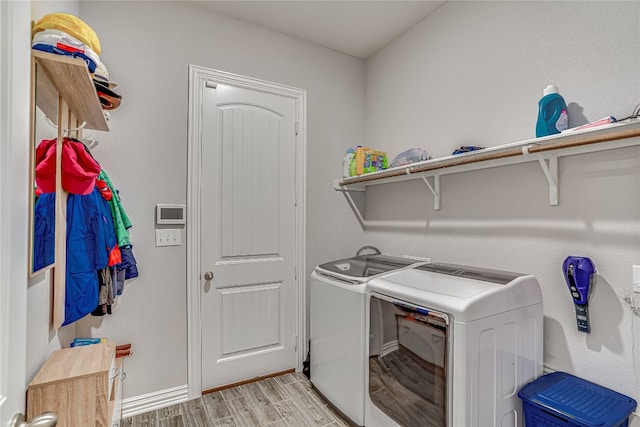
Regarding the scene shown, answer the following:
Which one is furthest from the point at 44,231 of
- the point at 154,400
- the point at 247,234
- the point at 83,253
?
the point at 154,400

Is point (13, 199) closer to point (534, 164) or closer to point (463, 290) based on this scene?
point (463, 290)

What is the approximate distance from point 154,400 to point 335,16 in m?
3.06

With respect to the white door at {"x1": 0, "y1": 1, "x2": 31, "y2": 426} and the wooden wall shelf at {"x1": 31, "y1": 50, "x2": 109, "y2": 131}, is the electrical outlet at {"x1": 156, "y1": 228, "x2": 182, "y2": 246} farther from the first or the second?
the white door at {"x1": 0, "y1": 1, "x2": 31, "y2": 426}

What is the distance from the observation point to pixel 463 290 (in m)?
1.53

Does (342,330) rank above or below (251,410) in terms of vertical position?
above

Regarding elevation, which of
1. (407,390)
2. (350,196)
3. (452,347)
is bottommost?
(407,390)

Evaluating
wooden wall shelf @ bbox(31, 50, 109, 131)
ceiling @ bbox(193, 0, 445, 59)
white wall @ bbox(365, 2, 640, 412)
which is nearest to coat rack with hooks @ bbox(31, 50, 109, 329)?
wooden wall shelf @ bbox(31, 50, 109, 131)

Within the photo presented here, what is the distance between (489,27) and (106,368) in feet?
9.01

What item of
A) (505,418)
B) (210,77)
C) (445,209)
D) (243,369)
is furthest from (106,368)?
(445,209)

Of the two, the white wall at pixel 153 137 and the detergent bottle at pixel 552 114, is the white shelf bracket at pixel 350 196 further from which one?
the detergent bottle at pixel 552 114

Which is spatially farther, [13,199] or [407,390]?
[407,390]

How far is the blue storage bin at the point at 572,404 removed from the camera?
1.27 m

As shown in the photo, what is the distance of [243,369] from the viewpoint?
97.7 inches

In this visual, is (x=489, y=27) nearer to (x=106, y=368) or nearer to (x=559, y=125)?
(x=559, y=125)
